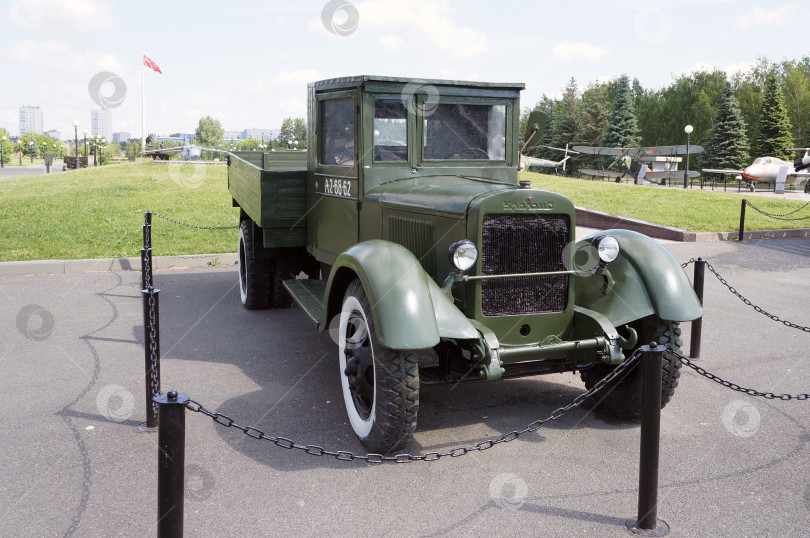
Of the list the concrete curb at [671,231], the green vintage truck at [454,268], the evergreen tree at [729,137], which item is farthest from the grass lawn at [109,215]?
the evergreen tree at [729,137]

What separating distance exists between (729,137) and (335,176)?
49.9 m

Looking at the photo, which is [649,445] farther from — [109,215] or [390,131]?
[109,215]

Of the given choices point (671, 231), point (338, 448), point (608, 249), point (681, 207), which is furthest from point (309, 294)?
point (681, 207)

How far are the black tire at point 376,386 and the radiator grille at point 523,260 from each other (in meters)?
0.75

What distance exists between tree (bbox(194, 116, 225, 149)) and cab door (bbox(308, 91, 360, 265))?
115 metres

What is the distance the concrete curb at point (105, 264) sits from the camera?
9703 mm

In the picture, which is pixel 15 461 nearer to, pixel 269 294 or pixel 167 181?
pixel 269 294

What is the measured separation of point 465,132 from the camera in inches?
216

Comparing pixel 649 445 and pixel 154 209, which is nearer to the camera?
pixel 649 445

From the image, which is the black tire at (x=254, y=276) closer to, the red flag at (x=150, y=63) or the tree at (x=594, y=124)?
the red flag at (x=150, y=63)

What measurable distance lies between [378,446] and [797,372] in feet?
12.5

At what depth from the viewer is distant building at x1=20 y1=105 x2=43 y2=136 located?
13025cm

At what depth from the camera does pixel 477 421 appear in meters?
4.59

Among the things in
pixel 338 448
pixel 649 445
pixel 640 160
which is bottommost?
pixel 338 448
